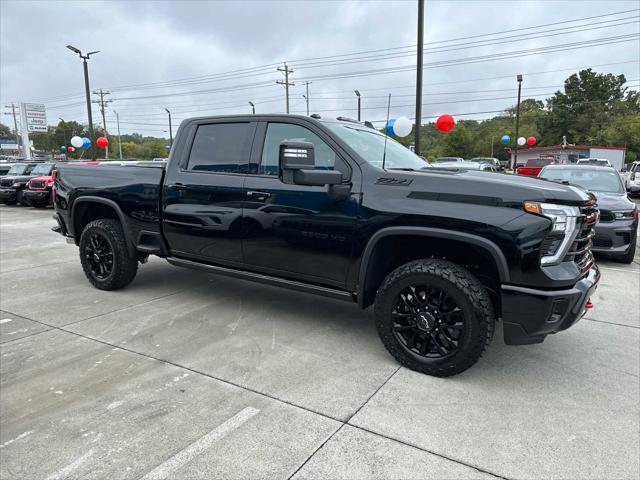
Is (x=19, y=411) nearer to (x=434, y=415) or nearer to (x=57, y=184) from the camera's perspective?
(x=434, y=415)

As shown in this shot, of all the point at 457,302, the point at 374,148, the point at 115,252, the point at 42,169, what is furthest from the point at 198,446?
the point at 42,169

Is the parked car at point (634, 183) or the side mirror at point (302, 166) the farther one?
the parked car at point (634, 183)

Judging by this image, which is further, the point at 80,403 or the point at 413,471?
the point at 80,403

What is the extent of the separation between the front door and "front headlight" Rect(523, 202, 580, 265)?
1254mm

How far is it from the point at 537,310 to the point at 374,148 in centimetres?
185

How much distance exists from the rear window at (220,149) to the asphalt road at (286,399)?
4.77 ft

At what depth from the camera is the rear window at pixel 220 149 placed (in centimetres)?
410

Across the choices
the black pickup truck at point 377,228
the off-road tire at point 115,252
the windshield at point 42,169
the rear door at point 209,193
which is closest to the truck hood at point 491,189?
the black pickup truck at point 377,228

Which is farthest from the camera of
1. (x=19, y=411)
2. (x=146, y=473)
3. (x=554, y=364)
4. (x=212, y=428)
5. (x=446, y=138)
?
(x=446, y=138)

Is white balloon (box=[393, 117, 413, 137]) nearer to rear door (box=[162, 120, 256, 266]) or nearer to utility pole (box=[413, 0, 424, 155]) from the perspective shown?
utility pole (box=[413, 0, 424, 155])

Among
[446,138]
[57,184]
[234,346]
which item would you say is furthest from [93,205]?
[446,138]

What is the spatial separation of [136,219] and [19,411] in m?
2.40

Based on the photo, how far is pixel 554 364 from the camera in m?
3.50

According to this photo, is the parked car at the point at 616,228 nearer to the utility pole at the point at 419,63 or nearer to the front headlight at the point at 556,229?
the front headlight at the point at 556,229
